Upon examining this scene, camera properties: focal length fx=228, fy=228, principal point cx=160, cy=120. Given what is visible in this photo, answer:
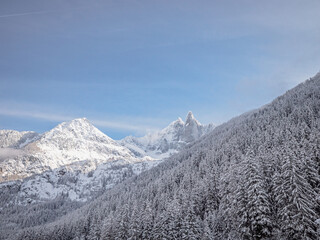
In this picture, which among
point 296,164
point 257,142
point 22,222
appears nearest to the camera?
point 296,164

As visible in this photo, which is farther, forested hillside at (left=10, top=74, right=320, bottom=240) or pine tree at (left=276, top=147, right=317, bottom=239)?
forested hillside at (left=10, top=74, right=320, bottom=240)

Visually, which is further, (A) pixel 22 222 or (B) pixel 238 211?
(A) pixel 22 222

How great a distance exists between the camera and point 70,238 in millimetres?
100438

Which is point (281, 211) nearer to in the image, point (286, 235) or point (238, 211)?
point (286, 235)

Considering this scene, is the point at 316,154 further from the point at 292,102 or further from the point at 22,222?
the point at 22,222

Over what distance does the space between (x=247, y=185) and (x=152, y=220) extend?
29.8 metres

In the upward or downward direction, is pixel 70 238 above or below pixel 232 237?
below

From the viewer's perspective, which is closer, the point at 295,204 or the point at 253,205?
the point at 295,204

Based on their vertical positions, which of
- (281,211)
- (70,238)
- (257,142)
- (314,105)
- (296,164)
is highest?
(314,105)

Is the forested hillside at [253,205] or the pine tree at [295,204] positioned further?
the forested hillside at [253,205]

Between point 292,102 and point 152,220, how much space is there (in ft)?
391

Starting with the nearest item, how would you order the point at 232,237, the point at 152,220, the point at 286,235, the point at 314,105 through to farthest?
the point at 286,235 → the point at 232,237 → the point at 152,220 → the point at 314,105

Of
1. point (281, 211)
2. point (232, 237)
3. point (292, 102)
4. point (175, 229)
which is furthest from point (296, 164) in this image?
point (292, 102)

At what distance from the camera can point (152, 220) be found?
55.5 meters
